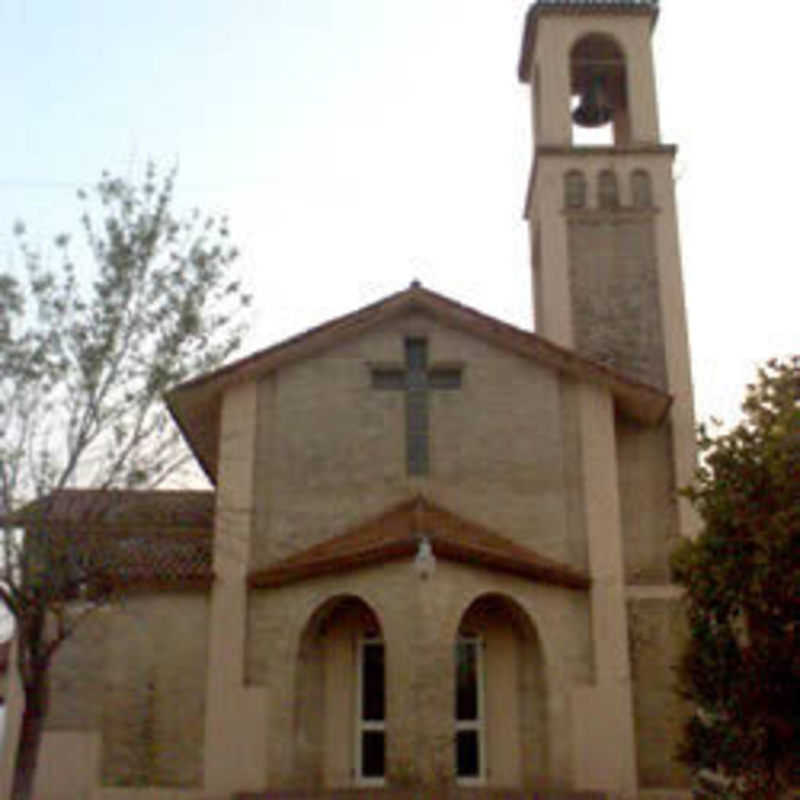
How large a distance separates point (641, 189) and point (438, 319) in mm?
6422

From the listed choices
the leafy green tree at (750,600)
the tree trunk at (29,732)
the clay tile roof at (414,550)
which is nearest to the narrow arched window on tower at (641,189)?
the clay tile roof at (414,550)

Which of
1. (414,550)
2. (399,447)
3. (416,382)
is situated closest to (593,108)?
(416,382)

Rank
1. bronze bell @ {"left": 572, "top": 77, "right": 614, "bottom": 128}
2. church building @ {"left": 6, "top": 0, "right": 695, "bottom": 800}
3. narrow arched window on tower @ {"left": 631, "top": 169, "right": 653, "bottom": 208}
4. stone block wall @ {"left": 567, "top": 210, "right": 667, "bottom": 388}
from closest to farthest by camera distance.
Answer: church building @ {"left": 6, "top": 0, "right": 695, "bottom": 800}, stone block wall @ {"left": 567, "top": 210, "right": 667, "bottom": 388}, narrow arched window on tower @ {"left": 631, "top": 169, "right": 653, "bottom": 208}, bronze bell @ {"left": 572, "top": 77, "right": 614, "bottom": 128}

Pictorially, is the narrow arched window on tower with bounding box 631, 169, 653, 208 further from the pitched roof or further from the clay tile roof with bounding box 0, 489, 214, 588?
the clay tile roof with bounding box 0, 489, 214, 588

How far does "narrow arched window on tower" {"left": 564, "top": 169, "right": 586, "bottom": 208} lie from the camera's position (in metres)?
23.7

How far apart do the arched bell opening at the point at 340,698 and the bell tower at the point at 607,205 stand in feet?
19.7

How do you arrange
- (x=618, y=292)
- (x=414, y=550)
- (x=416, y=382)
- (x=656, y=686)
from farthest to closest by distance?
(x=618, y=292) → (x=416, y=382) → (x=656, y=686) → (x=414, y=550)

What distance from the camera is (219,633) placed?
17.8 metres

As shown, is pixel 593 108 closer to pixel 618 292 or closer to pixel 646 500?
pixel 618 292

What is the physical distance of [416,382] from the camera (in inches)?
778

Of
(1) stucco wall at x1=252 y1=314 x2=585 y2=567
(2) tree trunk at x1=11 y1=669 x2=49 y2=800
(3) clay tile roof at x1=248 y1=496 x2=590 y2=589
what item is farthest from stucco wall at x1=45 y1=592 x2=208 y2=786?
(2) tree trunk at x1=11 y1=669 x2=49 y2=800

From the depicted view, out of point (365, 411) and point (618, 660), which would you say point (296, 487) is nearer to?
point (365, 411)

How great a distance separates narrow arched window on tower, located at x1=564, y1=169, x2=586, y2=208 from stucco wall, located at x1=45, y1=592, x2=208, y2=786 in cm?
1129

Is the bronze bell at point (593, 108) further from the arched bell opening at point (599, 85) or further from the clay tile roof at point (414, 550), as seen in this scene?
the clay tile roof at point (414, 550)
